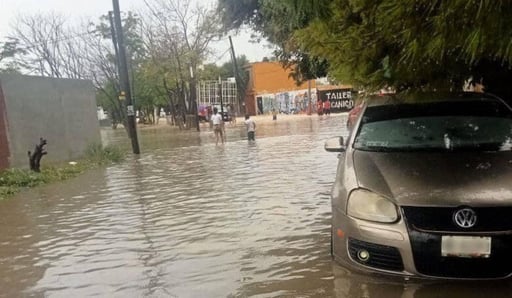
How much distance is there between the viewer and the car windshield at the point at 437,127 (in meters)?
5.00

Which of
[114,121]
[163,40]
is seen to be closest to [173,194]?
[163,40]

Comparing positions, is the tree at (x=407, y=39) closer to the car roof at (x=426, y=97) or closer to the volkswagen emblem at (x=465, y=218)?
the car roof at (x=426, y=97)

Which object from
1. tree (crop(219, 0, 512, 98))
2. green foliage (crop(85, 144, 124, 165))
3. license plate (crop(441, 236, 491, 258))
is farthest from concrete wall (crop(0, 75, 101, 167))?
license plate (crop(441, 236, 491, 258))

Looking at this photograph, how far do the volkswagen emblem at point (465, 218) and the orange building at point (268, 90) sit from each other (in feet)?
186

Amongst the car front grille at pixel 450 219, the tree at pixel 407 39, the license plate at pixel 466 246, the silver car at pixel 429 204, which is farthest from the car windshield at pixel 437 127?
the license plate at pixel 466 246

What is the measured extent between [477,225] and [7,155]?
13175mm

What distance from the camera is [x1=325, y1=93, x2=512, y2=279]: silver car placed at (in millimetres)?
3939

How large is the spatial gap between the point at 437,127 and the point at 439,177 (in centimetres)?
115

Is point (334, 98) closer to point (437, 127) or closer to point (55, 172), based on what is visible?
point (55, 172)

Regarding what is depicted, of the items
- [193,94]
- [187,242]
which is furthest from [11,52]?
[187,242]

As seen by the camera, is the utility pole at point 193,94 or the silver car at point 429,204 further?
the utility pole at point 193,94

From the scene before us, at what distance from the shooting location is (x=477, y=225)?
12.9 ft

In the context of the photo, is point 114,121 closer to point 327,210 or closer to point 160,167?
point 160,167

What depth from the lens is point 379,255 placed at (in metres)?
4.19
